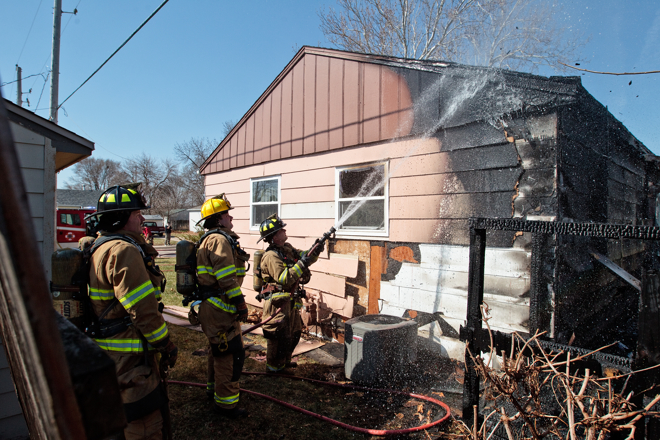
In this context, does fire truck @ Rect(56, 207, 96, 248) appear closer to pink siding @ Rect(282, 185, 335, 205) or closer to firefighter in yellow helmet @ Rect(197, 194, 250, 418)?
pink siding @ Rect(282, 185, 335, 205)

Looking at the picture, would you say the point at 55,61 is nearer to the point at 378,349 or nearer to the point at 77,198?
the point at 378,349

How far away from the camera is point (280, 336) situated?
4.80 metres

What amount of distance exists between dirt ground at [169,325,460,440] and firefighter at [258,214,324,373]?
33cm

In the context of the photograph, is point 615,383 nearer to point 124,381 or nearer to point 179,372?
point 124,381

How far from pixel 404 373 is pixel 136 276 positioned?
11.5 feet

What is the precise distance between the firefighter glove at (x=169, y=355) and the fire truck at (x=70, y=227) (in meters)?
19.6

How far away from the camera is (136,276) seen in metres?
2.53

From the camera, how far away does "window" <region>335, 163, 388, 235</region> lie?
550 centimetres

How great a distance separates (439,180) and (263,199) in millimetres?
4240

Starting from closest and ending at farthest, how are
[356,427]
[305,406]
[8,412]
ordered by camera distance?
[8,412]
[356,427]
[305,406]

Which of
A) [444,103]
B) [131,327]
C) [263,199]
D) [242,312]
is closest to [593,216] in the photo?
[444,103]

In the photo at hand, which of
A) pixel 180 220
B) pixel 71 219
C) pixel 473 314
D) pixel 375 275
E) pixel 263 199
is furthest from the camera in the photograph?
pixel 180 220

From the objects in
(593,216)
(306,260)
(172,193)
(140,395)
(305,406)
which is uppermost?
(172,193)

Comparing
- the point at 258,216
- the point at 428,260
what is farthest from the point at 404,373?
the point at 258,216
